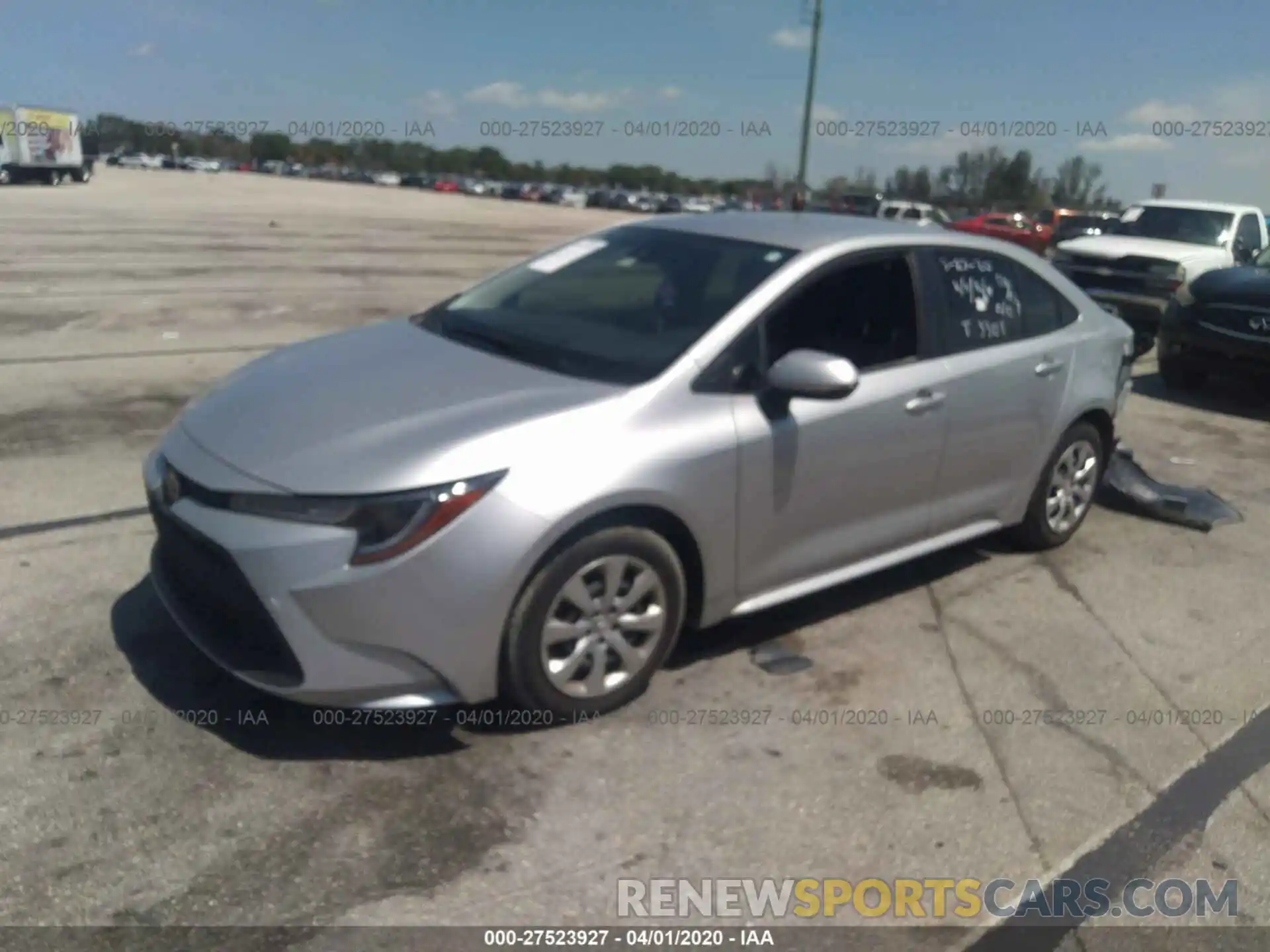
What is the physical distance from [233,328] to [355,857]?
9117 millimetres

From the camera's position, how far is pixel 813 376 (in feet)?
12.6

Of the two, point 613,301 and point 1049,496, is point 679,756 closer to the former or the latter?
point 613,301

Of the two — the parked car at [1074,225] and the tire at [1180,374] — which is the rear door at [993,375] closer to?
the tire at [1180,374]

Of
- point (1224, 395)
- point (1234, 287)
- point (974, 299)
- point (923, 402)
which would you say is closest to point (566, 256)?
point (923, 402)

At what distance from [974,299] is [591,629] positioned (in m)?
2.44

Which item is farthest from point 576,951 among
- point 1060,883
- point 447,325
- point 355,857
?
point 447,325

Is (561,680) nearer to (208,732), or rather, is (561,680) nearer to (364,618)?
(364,618)

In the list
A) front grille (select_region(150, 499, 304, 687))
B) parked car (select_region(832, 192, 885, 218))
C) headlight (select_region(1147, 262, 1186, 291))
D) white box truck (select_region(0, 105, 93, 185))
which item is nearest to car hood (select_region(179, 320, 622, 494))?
front grille (select_region(150, 499, 304, 687))

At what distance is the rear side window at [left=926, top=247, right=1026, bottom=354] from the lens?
4.75 metres

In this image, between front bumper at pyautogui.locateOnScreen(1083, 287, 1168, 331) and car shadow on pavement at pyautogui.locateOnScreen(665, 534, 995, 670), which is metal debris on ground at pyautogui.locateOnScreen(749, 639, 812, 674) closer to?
car shadow on pavement at pyautogui.locateOnScreen(665, 534, 995, 670)

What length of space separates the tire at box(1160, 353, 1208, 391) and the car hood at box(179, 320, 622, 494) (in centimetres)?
804

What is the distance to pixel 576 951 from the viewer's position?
276 cm

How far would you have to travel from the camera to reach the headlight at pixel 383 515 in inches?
126

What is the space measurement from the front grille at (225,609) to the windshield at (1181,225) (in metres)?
13.5
